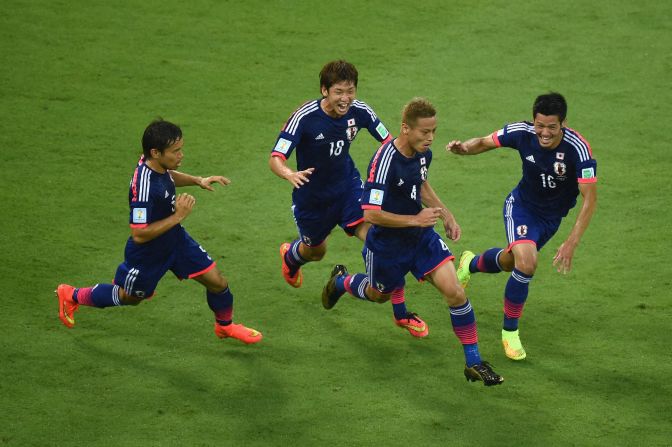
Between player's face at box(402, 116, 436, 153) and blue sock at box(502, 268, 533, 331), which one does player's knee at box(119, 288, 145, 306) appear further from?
blue sock at box(502, 268, 533, 331)

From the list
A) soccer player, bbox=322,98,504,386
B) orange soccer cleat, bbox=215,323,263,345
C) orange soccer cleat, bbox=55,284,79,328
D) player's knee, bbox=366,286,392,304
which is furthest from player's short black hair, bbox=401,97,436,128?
orange soccer cleat, bbox=55,284,79,328

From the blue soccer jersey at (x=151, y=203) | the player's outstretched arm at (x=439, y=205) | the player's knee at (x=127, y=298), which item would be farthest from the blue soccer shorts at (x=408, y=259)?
the player's knee at (x=127, y=298)

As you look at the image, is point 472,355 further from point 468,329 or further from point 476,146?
point 476,146

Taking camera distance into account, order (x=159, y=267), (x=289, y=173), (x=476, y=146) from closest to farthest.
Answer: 1. (x=289, y=173)
2. (x=159, y=267)
3. (x=476, y=146)

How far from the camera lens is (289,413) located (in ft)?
25.7

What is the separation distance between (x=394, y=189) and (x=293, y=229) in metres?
2.89

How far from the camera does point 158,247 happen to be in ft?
27.6

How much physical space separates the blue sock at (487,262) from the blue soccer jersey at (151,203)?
2.71 m

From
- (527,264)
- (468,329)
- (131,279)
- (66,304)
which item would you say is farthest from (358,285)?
(66,304)

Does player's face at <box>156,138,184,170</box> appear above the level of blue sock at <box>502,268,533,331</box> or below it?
above

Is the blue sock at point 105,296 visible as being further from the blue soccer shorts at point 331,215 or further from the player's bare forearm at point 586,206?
the player's bare forearm at point 586,206

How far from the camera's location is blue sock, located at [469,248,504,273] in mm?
9352

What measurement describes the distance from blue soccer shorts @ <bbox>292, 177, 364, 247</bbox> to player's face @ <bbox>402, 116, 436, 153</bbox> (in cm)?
135

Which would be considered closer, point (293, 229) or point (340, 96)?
point (340, 96)
